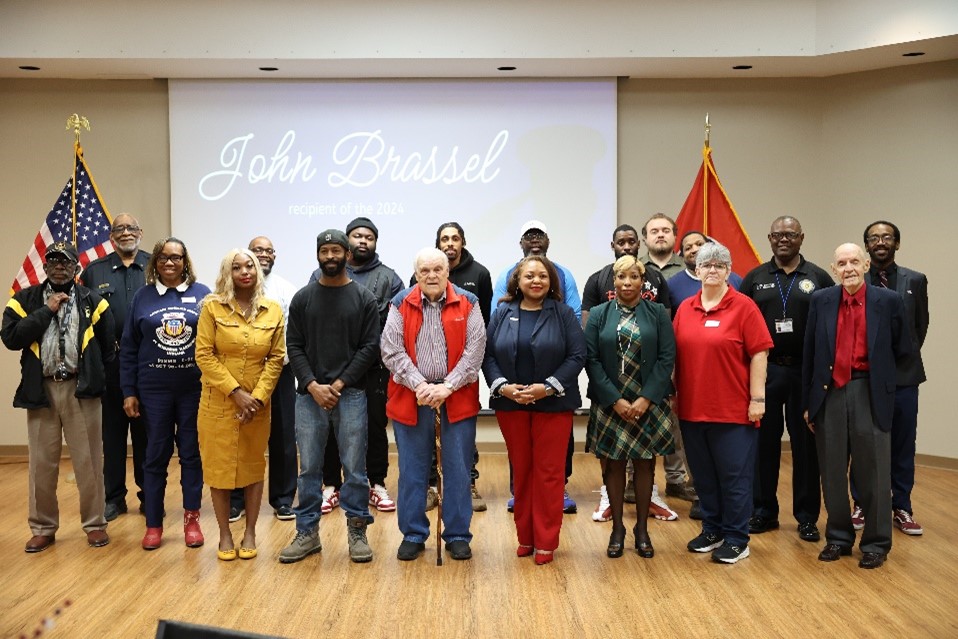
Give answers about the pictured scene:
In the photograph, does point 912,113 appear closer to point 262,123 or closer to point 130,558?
point 262,123

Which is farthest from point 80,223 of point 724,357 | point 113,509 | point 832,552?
point 832,552

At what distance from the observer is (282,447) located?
589 cm

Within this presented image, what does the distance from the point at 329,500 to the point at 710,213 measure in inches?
141

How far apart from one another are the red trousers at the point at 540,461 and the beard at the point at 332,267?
1081 millimetres

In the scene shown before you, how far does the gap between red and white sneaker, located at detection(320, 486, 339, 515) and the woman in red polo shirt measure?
7.43ft

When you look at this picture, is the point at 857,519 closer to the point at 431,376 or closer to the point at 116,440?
the point at 431,376

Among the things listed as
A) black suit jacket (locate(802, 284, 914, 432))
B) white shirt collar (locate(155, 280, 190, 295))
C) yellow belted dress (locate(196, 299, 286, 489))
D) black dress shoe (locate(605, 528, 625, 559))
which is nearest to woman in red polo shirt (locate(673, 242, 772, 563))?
black suit jacket (locate(802, 284, 914, 432))

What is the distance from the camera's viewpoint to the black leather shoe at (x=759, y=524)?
214 inches

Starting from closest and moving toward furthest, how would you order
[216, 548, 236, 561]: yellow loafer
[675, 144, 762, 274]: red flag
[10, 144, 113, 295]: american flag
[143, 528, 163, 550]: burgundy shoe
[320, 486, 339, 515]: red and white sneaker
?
[216, 548, 236, 561]: yellow loafer
[143, 528, 163, 550]: burgundy shoe
[320, 486, 339, 515]: red and white sneaker
[10, 144, 113, 295]: american flag
[675, 144, 762, 274]: red flag

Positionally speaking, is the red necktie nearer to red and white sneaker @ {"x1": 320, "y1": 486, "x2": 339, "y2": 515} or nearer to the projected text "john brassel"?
red and white sneaker @ {"x1": 320, "y1": 486, "x2": 339, "y2": 515}

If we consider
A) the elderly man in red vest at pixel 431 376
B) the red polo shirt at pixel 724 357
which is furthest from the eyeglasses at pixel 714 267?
the elderly man in red vest at pixel 431 376

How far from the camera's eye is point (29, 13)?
7125 mm

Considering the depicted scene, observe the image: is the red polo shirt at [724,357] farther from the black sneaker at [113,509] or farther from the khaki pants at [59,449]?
the black sneaker at [113,509]

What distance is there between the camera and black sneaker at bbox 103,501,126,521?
582 cm
